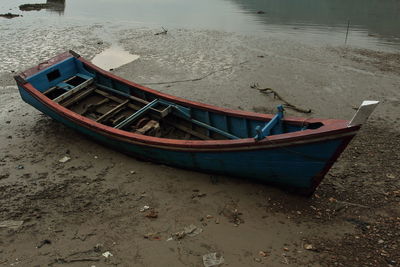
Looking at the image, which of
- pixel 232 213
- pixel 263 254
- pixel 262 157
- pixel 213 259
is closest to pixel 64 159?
pixel 232 213

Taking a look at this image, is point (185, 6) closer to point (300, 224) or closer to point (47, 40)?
point (47, 40)

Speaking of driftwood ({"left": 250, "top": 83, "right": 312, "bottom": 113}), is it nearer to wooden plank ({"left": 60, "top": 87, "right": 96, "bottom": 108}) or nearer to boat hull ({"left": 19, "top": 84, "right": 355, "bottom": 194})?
boat hull ({"left": 19, "top": 84, "right": 355, "bottom": 194})

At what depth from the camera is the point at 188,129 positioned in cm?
728

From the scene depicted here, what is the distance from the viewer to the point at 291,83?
1071 cm

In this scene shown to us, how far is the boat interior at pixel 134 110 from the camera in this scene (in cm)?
648

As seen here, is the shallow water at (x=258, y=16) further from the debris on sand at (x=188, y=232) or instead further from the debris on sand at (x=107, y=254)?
the debris on sand at (x=107, y=254)

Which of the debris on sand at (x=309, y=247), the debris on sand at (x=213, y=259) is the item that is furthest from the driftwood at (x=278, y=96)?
the debris on sand at (x=213, y=259)


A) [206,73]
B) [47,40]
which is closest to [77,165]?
[206,73]

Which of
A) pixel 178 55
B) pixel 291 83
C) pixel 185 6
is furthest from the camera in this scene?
pixel 185 6

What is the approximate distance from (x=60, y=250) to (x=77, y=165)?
235cm

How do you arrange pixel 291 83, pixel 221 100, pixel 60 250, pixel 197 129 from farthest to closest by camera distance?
pixel 291 83, pixel 221 100, pixel 197 129, pixel 60 250

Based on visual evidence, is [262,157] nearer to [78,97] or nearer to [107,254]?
[107,254]

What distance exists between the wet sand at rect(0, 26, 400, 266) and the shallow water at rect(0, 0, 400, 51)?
7619 millimetres

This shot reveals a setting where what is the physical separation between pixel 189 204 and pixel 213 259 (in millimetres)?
1281
